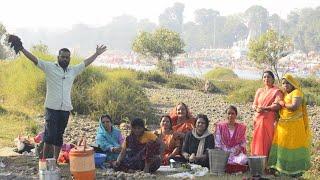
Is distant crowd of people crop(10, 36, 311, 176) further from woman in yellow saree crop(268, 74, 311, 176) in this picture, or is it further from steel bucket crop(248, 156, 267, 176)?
steel bucket crop(248, 156, 267, 176)

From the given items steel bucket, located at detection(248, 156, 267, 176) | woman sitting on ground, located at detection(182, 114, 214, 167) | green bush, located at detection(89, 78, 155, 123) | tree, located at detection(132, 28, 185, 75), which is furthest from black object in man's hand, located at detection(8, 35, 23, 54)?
tree, located at detection(132, 28, 185, 75)

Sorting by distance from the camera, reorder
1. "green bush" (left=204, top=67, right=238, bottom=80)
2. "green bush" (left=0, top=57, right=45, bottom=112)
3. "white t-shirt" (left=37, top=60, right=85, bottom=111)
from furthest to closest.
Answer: "green bush" (left=204, top=67, right=238, bottom=80) → "green bush" (left=0, top=57, right=45, bottom=112) → "white t-shirt" (left=37, top=60, right=85, bottom=111)

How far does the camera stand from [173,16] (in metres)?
160

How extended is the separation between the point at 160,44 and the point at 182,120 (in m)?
38.0

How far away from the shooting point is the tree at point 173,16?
513ft

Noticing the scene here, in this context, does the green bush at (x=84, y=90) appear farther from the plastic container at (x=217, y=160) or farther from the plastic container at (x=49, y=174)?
the plastic container at (x=49, y=174)

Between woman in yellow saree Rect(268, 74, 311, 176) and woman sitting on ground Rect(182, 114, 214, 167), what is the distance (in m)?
0.97

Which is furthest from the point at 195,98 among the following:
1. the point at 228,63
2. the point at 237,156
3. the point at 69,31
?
the point at 69,31

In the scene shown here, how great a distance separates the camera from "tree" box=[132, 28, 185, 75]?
44.9 metres

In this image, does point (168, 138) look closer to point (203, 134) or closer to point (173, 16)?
point (203, 134)

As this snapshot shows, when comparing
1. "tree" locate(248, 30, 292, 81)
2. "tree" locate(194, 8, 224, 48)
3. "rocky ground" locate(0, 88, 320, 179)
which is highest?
"tree" locate(194, 8, 224, 48)

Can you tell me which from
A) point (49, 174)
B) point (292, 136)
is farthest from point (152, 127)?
point (49, 174)

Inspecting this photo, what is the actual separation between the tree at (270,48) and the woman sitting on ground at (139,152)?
1349 inches

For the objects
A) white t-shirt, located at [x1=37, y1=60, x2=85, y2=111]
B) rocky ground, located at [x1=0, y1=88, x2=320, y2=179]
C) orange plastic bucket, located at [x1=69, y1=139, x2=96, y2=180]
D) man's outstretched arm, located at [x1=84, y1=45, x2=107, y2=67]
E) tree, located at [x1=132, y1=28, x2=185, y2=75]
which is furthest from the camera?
tree, located at [x1=132, y1=28, x2=185, y2=75]
